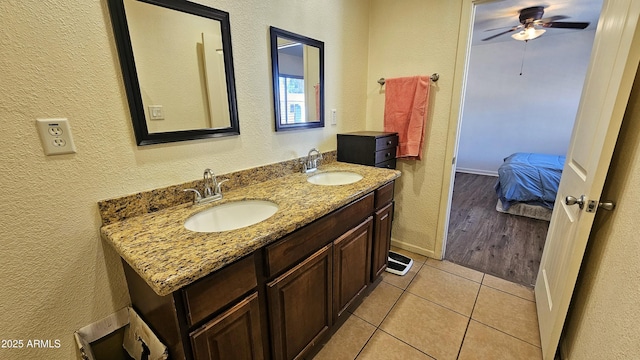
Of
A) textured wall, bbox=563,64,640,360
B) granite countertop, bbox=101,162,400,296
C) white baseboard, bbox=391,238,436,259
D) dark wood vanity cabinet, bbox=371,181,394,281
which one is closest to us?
granite countertop, bbox=101,162,400,296

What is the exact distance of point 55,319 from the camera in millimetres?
917

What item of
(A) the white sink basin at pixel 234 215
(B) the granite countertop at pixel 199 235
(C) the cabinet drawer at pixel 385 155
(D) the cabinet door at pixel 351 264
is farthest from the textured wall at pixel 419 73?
(A) the white sink basin at pixel 234 215

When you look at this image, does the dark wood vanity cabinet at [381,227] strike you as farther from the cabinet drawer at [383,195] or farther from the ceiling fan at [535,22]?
the ceiling fan at [535,22]

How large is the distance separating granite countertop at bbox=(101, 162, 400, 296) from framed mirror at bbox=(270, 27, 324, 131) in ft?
1.75

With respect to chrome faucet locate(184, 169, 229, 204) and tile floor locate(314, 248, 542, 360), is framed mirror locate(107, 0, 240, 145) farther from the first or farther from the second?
tile floor locate(314, 248, 542, 360)

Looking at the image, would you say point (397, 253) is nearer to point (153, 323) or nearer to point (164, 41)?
point (153, 323)


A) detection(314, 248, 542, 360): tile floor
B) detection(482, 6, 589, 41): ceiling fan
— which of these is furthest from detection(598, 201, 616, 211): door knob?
detection(482, 6, 589, 41): ceiling fan

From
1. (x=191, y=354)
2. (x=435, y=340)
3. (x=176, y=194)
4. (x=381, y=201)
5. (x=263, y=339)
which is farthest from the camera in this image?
(x=381, y=201)

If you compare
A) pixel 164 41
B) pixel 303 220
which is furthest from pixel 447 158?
pixel 164 41

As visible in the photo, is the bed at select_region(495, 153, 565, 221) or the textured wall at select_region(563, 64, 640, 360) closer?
the textured wall at select_region(563, 64, 640, 360)

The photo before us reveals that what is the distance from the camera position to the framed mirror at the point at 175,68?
99cm

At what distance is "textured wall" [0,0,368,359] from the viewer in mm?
792

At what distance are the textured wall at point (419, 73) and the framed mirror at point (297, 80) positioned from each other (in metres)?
0.64

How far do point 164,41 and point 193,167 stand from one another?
21.1 inches
